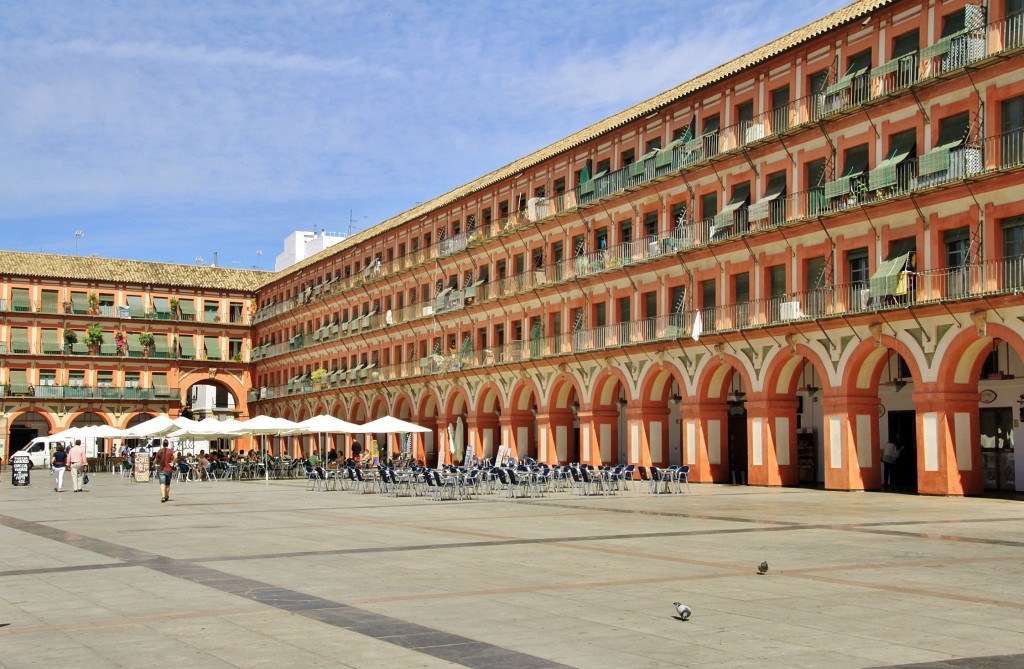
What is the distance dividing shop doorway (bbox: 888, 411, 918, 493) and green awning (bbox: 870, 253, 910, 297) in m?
6.01

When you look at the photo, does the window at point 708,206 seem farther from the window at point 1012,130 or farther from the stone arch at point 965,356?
the window at point 1012,130

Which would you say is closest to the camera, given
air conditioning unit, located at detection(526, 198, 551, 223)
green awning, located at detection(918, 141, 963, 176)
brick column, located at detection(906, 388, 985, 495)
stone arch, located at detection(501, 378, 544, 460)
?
green awning, located at detection(918, 141, 963, 176)

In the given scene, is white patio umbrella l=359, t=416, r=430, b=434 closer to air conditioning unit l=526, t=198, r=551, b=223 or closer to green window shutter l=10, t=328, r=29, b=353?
air conditioning unit l=526, t=198, r=551, b=223

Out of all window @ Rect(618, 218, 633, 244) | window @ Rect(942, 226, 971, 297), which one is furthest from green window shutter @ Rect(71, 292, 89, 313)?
window @ Rect(942, 226, 971, 297)

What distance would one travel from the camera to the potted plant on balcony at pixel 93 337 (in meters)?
83.1

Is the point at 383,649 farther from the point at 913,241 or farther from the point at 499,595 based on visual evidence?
the point at 913,241

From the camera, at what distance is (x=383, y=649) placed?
925cm

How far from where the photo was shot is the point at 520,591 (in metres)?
12.5

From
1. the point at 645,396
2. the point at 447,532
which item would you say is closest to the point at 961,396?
the point at 645,396

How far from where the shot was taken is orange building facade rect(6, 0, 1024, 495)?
30203 mm

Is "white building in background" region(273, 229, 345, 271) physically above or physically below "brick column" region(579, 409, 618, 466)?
above

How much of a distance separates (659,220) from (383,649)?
34.9 metres

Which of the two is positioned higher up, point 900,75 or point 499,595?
point 900,75

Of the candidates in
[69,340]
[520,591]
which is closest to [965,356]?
[520,591]
